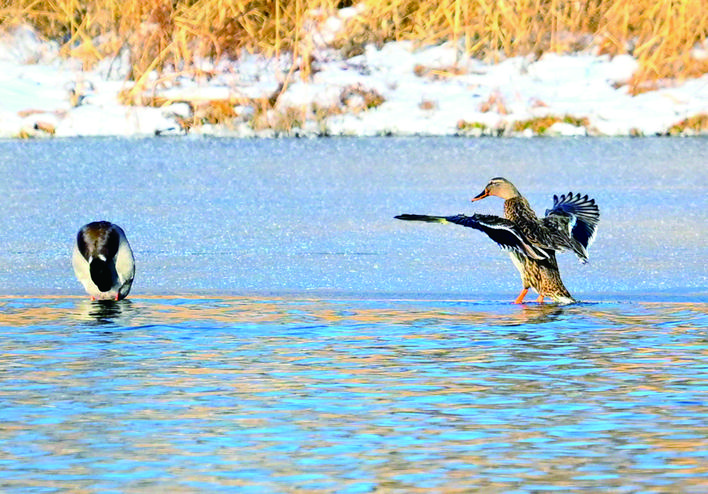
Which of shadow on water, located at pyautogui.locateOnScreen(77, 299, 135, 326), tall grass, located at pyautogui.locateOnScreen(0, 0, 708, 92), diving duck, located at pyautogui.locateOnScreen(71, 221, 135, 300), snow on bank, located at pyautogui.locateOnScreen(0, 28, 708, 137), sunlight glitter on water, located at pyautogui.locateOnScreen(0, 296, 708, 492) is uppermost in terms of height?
tall grass, located at pyautogui.locateOnScreen(0, 0, 708, 92)

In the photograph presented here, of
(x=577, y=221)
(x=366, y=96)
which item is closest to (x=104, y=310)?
(x=577, y=221)

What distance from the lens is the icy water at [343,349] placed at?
5082mm

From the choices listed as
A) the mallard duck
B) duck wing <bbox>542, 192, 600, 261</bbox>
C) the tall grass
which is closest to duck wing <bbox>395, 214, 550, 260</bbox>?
the mallard duck

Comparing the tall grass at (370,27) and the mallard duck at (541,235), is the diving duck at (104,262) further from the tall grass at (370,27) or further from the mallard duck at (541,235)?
the tall grass at (370,27)

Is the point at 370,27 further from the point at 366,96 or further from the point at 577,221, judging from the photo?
the point at 577,221

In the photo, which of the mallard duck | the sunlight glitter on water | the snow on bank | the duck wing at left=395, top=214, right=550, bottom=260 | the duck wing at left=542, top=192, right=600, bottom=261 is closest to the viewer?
the sunlight glitter on water

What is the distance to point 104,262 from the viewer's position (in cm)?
867

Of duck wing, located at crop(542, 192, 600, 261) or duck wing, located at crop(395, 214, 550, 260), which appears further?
duck wing, located at crop(542, 192, 600, 261)

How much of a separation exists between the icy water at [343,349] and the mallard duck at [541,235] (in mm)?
128

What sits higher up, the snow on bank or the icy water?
the snow on bank

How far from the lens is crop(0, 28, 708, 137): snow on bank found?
20.2 metres

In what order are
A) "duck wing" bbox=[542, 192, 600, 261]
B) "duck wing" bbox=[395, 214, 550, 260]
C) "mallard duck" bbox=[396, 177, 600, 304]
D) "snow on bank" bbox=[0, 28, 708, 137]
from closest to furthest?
"duck wing" bbox=[395, 214, 550, 260] → "mallard duck" bbox=[396, 177, 600, 304] → "duck wing" bbox=[542, 192, 600, 261] → "snow on bank" bbox=[0, 28, 708, 137]

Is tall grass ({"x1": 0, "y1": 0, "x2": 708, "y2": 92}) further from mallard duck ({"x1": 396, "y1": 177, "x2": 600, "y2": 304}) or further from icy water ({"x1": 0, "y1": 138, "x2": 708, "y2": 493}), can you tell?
mallard duck ({"x1": 396, "y1": 177, "x2": 600, "y2": 304})

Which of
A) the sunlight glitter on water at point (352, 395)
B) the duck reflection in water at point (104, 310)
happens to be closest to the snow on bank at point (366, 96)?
the duck reflection in water at point (104, 310)
